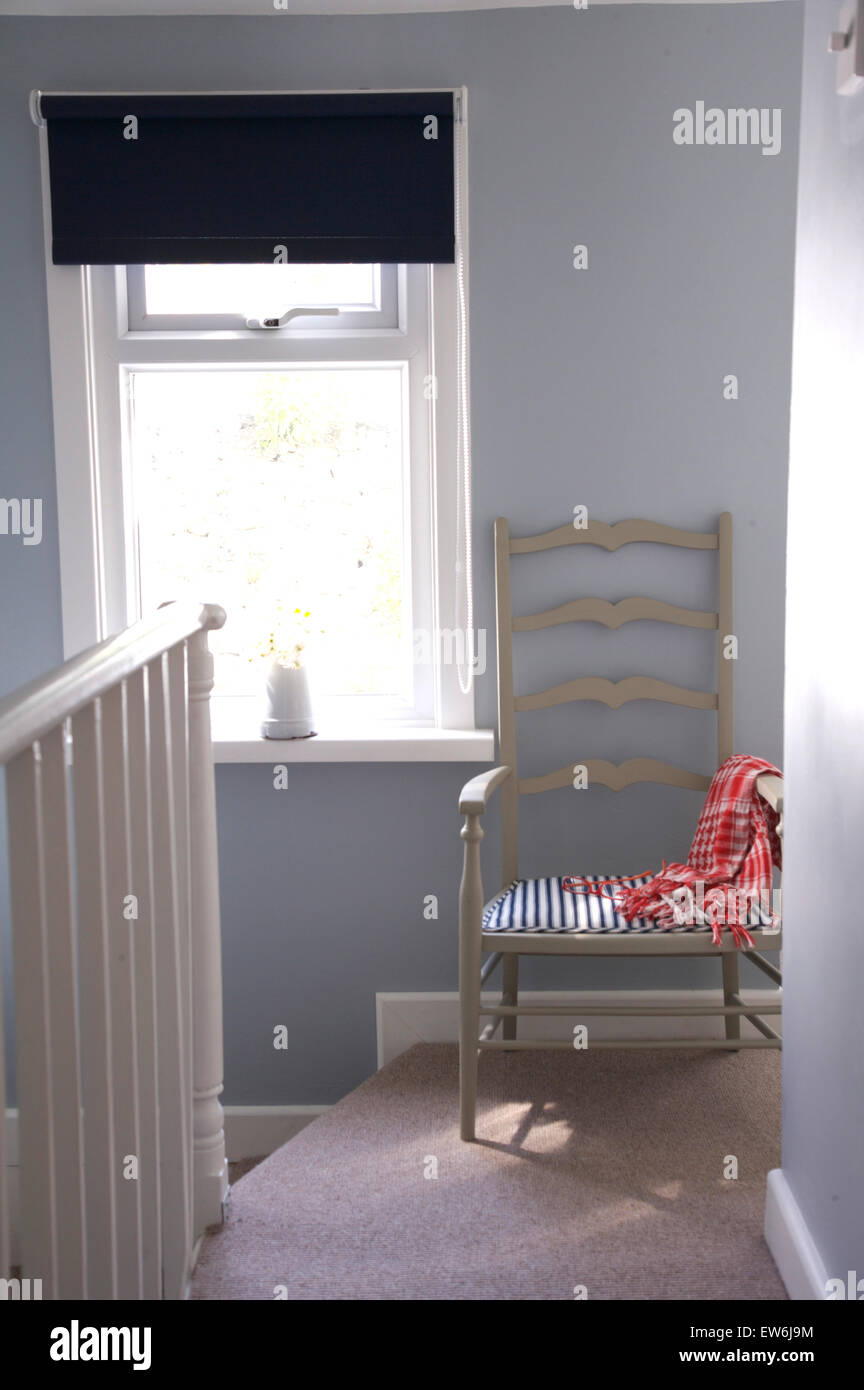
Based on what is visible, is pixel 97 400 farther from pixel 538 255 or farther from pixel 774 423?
pixel 774 423

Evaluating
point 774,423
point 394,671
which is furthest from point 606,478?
point 394,671

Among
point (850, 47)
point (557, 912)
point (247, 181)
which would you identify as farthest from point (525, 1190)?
point (247, 181)

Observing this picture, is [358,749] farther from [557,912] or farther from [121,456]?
[121,456]

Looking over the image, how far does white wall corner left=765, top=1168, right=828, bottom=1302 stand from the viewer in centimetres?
148

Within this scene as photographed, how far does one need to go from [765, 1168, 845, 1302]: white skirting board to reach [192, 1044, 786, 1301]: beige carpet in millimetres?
35

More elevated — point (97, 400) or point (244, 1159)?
point (97, 400)

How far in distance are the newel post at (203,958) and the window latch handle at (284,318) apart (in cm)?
110

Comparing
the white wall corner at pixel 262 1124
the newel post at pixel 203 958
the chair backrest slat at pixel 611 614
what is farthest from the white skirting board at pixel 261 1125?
the chair backrest slat at pixel 611 614
